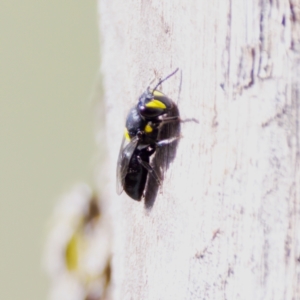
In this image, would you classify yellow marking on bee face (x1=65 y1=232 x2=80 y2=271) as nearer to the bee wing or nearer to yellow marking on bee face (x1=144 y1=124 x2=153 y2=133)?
the bee wing

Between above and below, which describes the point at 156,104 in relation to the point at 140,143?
above

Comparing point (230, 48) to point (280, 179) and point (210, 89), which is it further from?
point (280, 179)

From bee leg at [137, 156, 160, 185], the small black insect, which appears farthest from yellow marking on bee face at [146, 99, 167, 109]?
bee leg at [137, 156, 160, 185]

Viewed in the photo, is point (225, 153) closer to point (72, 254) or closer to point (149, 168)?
point (149, 168)

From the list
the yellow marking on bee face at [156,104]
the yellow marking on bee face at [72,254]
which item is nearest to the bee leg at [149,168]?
the yellow marking on bee face at [156,104]

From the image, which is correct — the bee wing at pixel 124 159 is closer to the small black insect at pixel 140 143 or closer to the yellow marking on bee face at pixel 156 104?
the small black insect at pixel 140 143

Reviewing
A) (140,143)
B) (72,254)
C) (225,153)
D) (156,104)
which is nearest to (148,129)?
(140,143)

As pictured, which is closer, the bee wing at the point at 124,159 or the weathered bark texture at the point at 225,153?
the weathered bark texture at the point at 225,153
